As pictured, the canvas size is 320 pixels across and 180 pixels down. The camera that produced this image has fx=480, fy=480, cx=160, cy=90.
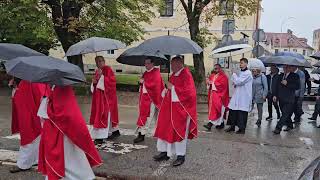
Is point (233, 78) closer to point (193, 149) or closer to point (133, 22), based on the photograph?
point (193, 149)

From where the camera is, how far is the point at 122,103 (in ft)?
59.1

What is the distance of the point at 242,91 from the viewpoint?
11.1m

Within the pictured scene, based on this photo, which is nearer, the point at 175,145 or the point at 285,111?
the point at 175,145

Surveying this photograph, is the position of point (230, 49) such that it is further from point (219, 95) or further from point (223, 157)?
point (223, 157)

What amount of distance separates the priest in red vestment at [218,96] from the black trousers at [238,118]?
0.88 ft

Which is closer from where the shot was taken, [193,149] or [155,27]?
[193,149]

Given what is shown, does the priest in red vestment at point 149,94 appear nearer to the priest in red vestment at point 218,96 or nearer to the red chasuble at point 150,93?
the red chasuble at point 150,93

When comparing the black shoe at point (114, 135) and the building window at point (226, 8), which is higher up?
the building window at point (226, 8)

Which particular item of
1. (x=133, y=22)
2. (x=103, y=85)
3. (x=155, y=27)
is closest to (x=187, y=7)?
(x=133, y=22)

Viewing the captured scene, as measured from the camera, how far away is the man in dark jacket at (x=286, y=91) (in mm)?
11102

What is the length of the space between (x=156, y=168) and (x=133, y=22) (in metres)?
15.4

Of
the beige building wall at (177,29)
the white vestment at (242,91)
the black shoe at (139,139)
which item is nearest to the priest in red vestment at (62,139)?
the black shoe at (139,139)

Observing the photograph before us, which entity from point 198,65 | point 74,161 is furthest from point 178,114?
point 198,65

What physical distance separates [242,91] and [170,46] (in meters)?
4.00
